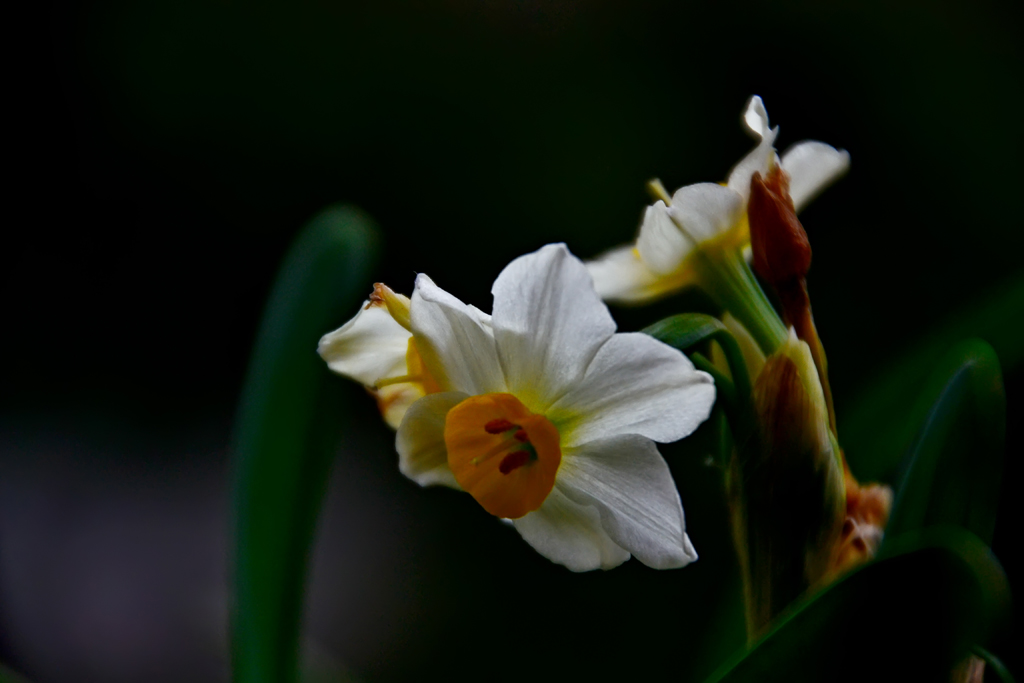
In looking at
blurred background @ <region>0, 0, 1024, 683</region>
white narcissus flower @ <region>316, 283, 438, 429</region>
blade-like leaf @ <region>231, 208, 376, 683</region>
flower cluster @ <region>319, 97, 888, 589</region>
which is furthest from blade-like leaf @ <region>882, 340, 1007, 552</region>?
blurred background @ <region>0, 0, 1024, 683</region>

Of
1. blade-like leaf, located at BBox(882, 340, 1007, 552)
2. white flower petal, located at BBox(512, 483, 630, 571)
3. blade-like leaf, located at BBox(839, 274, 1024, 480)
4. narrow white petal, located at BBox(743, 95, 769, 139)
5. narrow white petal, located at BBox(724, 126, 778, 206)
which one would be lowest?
blade-like leaf, located at BBox(839, 274, 1024, 480)

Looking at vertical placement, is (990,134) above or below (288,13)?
below

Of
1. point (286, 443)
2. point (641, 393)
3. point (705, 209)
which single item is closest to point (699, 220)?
point (705, 209)

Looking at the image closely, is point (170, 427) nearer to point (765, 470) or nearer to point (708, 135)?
point (708, 135)

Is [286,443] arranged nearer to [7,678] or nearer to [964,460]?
[7,678]

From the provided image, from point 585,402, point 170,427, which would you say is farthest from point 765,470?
point 170,427

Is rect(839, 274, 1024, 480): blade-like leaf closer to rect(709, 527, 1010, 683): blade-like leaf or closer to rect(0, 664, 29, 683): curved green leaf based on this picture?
rect(709, 527, 1010, 683): blade-like leaf

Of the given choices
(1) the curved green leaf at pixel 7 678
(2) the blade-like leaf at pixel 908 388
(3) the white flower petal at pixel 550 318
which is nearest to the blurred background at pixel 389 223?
(2) the blade-like leaf at pixel 908 388
